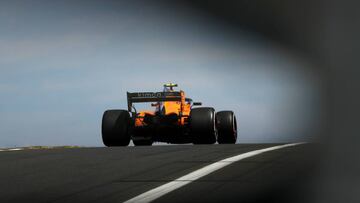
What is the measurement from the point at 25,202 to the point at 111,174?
1.64 meters

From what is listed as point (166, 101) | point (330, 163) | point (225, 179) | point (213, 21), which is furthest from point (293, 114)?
point (166, 101)

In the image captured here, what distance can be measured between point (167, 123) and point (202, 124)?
7.13 ft

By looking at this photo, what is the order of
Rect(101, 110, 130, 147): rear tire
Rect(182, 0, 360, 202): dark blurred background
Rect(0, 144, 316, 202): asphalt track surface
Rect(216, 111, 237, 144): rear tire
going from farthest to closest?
Rect(216, 111, 237, 144): rear tire < Rect(101, 110, 130, 147): rear tire < Rect(0, 144, 316, 202): asphalt track surface < Rect(182, 0, 360, 202): dark blurred background


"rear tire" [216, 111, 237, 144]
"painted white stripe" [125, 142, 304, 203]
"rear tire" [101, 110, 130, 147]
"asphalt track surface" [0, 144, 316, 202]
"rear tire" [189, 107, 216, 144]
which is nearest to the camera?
"painted white stripe" [125, 142, 304, 203]

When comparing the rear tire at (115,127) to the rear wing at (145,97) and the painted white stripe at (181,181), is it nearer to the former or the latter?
the rear wing at (145,97)

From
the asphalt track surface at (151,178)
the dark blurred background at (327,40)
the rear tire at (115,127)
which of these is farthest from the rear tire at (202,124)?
the dark blurred background at (327,40)

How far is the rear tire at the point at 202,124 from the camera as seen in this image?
13.8m

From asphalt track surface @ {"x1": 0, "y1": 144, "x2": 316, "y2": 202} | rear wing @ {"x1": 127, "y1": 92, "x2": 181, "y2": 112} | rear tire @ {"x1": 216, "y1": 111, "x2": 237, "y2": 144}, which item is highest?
rear wing @ {"x1": 127, "y1": 92, "x2": 181, "y2": 112}

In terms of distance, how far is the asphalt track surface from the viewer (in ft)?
14.4

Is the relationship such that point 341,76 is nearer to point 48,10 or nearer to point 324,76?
point 324,76

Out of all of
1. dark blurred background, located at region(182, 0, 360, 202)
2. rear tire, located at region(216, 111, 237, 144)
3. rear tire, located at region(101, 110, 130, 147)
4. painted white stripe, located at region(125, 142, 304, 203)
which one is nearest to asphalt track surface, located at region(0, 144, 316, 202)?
painted white stripe, located at region(125, 142, 304, 203)

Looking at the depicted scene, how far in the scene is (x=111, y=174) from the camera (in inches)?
231

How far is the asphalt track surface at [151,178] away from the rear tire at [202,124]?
6.09 metres

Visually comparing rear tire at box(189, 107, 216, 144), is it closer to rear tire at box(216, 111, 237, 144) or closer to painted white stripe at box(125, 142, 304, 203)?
rear tire at box(216, 111, 237, 144)
